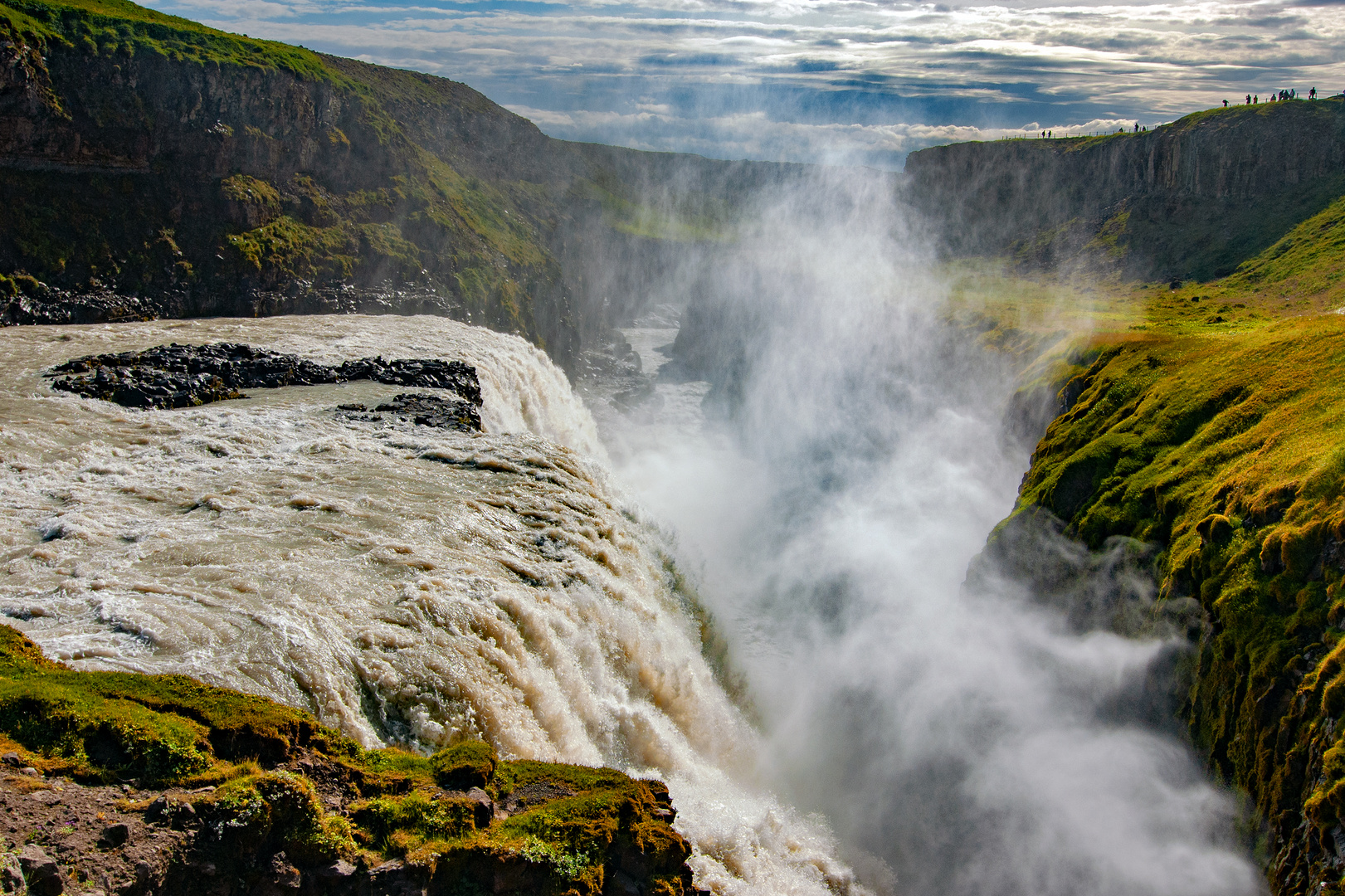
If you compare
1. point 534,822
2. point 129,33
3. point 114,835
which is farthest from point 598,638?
point 129,33

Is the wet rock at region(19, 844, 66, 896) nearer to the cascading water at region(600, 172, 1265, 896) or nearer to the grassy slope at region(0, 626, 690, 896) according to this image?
the grassy slope at region(0, 626, 690, 896)

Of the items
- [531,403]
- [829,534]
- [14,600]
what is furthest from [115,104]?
[829,534]

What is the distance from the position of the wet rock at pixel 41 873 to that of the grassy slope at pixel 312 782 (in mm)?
1341

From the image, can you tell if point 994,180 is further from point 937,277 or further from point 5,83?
point 5,83

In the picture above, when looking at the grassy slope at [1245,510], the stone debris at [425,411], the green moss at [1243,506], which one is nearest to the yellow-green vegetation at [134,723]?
the stone debris at [425,411]

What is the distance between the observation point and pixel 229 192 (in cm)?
5450

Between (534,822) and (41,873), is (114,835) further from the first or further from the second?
(534,822)

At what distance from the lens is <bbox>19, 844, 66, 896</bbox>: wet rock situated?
707 centimetres

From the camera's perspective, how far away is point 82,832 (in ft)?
25.7

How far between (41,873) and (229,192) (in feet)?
191

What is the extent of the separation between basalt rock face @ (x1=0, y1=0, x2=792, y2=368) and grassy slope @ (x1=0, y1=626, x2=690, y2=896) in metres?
41.4

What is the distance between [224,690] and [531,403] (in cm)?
3099

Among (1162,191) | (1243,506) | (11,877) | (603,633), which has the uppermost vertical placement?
(1162,191)

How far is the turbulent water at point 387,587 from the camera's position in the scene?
14156mm
